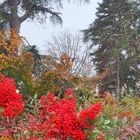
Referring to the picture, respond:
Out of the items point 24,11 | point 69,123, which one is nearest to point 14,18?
point 24,11

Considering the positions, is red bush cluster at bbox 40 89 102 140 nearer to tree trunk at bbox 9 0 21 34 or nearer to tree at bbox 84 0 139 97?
tree trunk at bbox 9 0 21 34

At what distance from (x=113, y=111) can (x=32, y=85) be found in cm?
620

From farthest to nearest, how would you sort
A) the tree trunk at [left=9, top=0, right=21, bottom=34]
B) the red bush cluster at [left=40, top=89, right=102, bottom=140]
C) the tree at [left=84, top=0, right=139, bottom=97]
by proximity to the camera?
the tree at [left=84, top=0, right=139, bottom=97], the tree trunk at [left=9, top=0, right=21, bottom=34], the red bush cluster at [left=40, top=89, right=102, bottom=140]

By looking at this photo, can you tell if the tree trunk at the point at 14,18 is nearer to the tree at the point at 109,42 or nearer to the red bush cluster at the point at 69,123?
the tree at the point at 109,42

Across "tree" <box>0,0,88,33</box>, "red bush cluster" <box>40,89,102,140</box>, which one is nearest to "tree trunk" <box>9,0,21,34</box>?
"tree" <box>0,0,88,33</box>

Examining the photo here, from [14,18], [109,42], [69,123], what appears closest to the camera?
[69,123]

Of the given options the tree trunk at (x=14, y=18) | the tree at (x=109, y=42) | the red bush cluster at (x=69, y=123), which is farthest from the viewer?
the tree at (x=109, y=42)

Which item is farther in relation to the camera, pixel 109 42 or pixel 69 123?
pixel 109 42

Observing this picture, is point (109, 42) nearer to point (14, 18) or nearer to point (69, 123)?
point (14, 18)

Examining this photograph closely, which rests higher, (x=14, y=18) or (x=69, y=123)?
(x=14, y=18)

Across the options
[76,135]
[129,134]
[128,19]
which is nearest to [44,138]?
[76,135]

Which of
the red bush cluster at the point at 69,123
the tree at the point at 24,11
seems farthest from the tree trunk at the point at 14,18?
the red bush cluster at the point at 69,123

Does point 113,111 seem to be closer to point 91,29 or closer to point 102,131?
point 102,131

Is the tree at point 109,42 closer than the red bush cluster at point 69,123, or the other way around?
the red bush cluster at point 69,123
